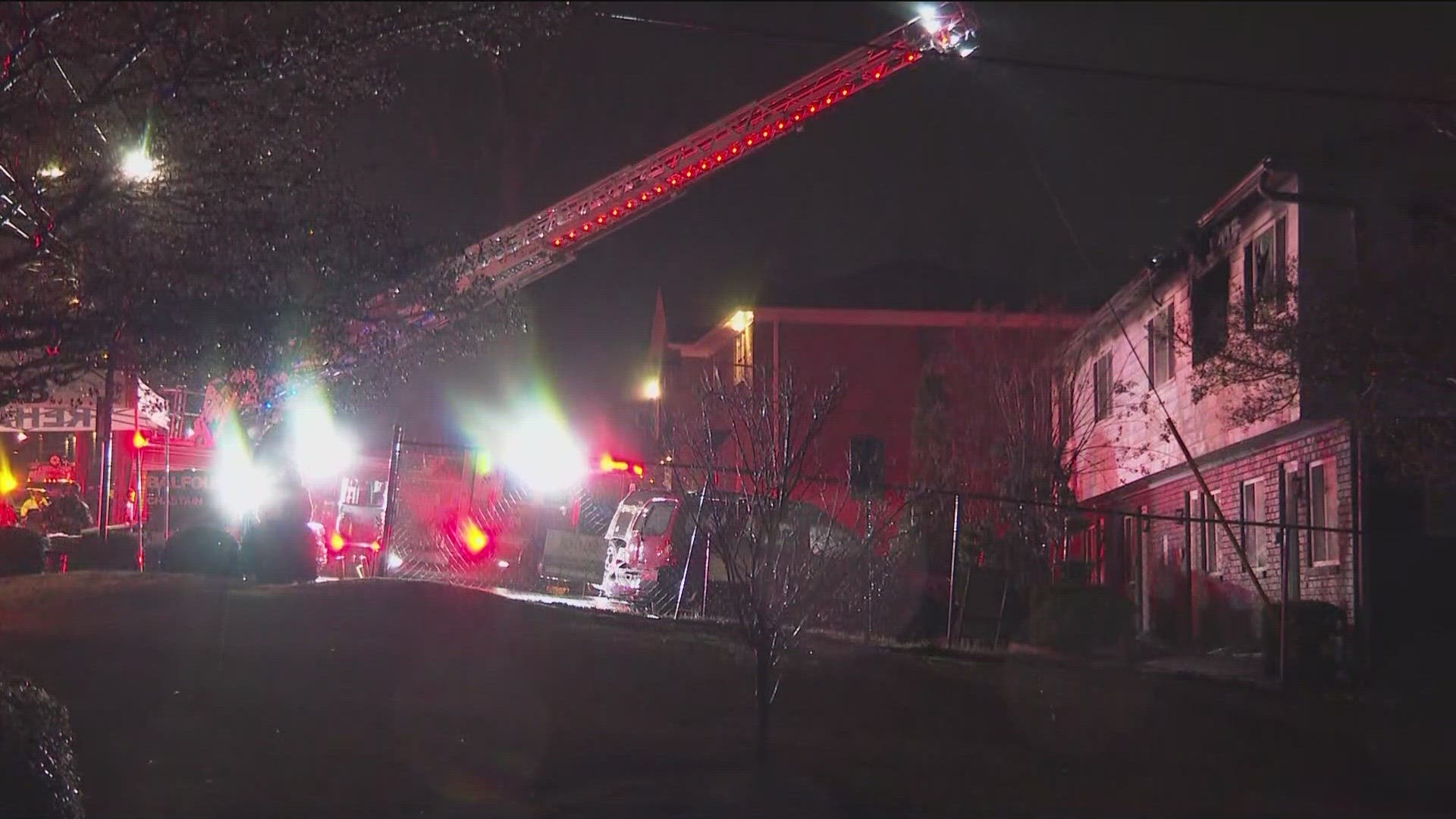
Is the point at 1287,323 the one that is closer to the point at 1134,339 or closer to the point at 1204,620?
the point at 1204,620

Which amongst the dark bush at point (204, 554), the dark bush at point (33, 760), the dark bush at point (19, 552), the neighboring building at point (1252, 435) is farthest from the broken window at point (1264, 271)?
the dark bush at point (19, 552)

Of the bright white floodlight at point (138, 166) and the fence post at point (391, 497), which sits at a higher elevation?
the bright white floodlight at point (138, 166)

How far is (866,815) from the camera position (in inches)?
347

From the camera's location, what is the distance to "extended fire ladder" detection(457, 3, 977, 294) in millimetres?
21312

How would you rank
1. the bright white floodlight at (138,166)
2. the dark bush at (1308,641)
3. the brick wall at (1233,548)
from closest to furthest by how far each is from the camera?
1. the bright white floodlight at (138,166)
2. the dark bush at (1308,641)
3. the brick wall at (1233,548)

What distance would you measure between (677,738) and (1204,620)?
37.2ft

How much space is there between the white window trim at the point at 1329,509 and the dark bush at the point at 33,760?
1296 centimetres

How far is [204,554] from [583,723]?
6091 mm

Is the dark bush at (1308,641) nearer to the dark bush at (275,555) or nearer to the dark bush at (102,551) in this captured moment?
the dark bush at (275,555)

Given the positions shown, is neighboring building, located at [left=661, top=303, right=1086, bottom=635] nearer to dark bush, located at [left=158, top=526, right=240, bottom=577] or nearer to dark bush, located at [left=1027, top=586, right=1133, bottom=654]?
dark bush, located at [left=1027, top=586, right=1133, bottom=654]

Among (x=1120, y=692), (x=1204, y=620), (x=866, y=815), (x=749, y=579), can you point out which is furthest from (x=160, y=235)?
→ (x=1204, y=620)

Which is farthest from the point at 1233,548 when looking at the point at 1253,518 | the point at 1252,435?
the point at 1252,435

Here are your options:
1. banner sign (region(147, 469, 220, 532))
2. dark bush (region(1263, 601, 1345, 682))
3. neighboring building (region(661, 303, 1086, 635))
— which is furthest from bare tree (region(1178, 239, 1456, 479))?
banner sign (region(147, 469, 220, 532))

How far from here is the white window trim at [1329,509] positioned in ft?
51.3
